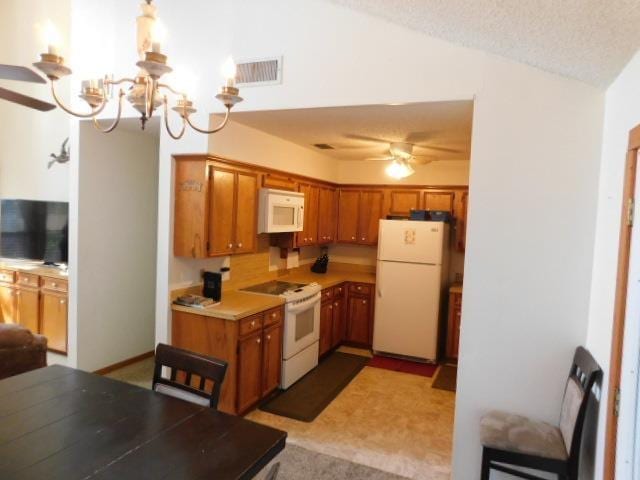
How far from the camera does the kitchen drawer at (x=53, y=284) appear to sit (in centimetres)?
423

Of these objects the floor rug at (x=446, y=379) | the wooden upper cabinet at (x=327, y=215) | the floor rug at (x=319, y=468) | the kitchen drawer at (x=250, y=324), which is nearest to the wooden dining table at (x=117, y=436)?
the floor rug at (x=319, y=468)

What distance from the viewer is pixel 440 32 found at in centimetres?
227

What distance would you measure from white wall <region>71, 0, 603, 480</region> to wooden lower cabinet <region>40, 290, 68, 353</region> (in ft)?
11.8

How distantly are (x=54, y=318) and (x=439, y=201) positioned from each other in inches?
178

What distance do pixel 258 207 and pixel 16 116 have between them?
11.6ft

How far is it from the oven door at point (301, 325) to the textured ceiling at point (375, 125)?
1595mm

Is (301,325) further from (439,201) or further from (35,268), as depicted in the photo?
(35,268)

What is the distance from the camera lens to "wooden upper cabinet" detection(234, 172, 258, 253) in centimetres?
369

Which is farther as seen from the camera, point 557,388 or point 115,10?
point 115,10

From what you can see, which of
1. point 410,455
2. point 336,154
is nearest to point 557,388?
point 410,455

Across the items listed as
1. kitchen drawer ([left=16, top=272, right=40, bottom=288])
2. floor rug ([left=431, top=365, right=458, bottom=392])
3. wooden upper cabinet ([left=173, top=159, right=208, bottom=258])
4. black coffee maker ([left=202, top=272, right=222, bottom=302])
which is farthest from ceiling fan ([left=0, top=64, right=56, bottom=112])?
floor rug ([left=431, top=365, right=458, bottom=392])

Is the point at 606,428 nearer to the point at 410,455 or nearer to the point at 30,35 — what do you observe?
the point at 410,455

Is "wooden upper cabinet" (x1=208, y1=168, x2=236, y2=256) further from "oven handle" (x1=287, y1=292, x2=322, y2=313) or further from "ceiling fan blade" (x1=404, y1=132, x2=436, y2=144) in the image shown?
"ceiling fan blade" (x1=404, y1=132, x2=436, y2=144)

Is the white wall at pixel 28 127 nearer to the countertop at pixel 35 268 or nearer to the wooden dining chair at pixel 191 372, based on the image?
the countertop at pixel 35 268
